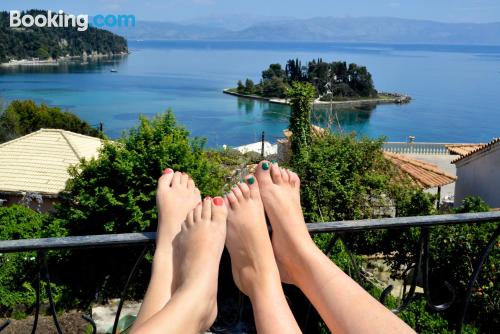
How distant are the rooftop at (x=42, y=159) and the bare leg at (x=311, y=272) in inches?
432

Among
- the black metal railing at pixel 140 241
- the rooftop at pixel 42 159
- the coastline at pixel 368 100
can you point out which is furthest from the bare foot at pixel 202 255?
the coastline at pixel 368 100

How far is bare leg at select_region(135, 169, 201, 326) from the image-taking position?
1460 mm

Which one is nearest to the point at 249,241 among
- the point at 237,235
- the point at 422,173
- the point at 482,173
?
the point at 237,235

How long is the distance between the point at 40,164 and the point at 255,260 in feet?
44.0

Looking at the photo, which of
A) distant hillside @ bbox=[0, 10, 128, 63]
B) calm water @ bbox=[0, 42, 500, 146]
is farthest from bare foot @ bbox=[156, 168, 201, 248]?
distant hillside @ bbox=[0, 10, 128, 63]

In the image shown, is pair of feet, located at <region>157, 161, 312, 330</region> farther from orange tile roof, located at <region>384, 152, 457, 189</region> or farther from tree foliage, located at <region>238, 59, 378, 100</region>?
tree foliage, located at <region>238, 59, 378, 100</region>

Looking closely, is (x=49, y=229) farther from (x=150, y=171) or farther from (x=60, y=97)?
(x=60, y=97)

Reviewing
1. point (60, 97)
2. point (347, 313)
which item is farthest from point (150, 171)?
point (60, 97)

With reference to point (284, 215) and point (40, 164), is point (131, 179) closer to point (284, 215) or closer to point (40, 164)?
point (40, 164)

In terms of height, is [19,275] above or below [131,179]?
below

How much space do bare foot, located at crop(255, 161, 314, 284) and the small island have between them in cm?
6268

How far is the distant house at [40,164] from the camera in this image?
12852mm

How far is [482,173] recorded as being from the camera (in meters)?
15.4

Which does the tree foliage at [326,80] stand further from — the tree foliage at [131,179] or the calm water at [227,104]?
the tree foliage at [131,179]
